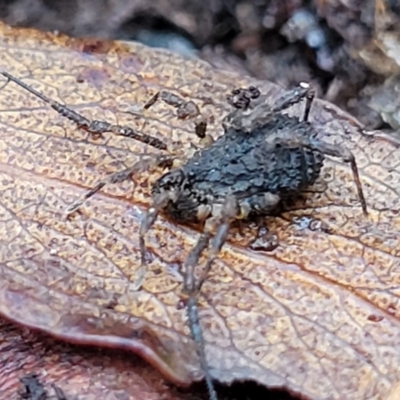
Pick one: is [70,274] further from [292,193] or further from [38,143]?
[292,193]

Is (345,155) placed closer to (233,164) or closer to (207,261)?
(233,164)

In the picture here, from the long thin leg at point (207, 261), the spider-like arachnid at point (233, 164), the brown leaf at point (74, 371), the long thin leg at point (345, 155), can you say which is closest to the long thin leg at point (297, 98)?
the spider-like arachnid at point (233, 164)

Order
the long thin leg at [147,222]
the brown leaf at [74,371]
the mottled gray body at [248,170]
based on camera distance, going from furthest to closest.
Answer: the mottled gray body at [248,170] → the long thin leg at [147,222] → the brown leaf at [74,371]

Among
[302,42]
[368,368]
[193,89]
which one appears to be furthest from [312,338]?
[302,42]

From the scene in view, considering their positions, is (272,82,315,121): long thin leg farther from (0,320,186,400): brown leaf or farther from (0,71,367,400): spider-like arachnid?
(0,320,186,400): brown leaf

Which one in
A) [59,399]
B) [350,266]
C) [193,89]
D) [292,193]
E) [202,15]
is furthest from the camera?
[202,15]

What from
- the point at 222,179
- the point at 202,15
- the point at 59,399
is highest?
the point at 202,15

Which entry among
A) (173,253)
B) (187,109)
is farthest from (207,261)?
(187,109)

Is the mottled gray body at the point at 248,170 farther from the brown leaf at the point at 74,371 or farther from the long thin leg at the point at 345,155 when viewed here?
the brown leaf at the point at 74,371
